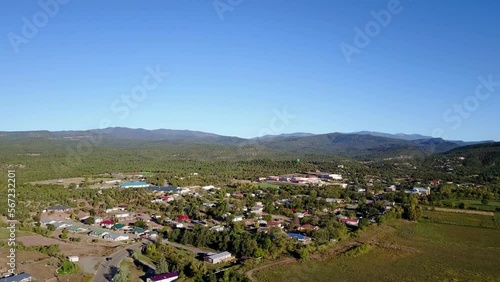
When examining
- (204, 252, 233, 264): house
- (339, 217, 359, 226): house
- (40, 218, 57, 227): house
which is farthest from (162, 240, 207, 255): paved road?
(339, 217, 359, 226): house

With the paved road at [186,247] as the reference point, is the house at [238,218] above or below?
above

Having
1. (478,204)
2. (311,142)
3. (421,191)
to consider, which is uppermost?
(311,142)

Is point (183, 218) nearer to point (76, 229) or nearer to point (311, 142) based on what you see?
point (76, 229)

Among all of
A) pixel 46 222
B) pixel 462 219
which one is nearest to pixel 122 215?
pixel 46 222

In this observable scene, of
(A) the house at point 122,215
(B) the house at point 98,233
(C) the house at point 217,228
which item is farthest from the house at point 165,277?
(A) the house at point 122,215

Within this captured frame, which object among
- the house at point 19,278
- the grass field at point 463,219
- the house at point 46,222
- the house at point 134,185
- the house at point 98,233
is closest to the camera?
the house at point 19,278

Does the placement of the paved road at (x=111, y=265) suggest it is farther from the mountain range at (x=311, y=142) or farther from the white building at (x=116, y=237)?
the mountain range at (x=311, y=142)

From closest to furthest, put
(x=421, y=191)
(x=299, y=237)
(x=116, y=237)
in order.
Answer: (x=299, y=237)
(x=116, y=237)
(x=421, y=191)

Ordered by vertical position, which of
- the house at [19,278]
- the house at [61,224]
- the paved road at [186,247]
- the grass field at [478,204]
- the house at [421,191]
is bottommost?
the paved road at [186,247]

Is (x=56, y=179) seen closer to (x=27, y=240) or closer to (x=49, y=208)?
(x=49, y=208)
